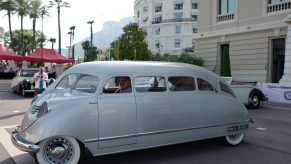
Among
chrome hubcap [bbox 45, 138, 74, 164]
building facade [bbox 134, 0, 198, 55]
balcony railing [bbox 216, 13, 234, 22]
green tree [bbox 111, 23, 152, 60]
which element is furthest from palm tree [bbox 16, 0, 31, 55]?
chrome hubcap [bbox 45, 138, 74, 164]

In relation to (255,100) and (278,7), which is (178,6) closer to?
(278,7)

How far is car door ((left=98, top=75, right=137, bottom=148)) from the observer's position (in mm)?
5906

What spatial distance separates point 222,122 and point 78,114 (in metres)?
3.13

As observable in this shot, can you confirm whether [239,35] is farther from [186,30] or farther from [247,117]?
[186,30]

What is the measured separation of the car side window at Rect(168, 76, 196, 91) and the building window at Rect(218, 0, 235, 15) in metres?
22.9

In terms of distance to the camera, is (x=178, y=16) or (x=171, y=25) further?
(x=178, y=16)

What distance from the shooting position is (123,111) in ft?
20.0

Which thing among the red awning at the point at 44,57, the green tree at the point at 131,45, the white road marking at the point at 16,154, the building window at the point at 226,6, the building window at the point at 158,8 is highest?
the building window at the point at 158,8

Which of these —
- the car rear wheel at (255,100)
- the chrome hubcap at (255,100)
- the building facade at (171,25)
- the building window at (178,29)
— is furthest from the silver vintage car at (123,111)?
the building window at (178,29)

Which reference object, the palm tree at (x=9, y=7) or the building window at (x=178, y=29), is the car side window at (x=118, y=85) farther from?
the building window at (x=178, y=29)

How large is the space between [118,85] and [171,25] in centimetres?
8459

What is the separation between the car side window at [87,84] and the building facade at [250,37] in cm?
1865

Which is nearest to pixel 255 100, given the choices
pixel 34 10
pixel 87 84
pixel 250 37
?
pixel 87 84

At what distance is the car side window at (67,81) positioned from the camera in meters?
6.64
